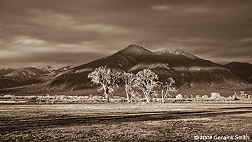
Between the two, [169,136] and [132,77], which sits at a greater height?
[132,77]

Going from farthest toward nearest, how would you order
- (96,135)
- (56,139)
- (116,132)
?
(116,132)
(96,135)
(56,139)

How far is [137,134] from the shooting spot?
23078 millimetres

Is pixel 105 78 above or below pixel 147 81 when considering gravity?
above

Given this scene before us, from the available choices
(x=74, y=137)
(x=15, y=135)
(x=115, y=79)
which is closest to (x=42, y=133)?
(x=15, y=135)

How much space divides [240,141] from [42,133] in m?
16.1

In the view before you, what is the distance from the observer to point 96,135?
22531 mm

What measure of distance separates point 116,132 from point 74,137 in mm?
4060

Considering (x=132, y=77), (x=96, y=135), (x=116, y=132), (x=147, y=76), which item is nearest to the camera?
(x=96, y=135)

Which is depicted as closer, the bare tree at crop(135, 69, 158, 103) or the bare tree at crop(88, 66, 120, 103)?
the bare tree at crop(135, 69, 158, 103)

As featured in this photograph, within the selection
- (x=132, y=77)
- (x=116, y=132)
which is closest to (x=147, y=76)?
(x=132, y=77)

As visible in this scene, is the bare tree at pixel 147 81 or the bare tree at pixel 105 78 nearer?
the bare tree at pixel 147 81

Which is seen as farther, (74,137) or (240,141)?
(74,137)

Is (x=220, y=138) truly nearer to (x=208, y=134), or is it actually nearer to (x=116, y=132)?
(x=208, y=134)

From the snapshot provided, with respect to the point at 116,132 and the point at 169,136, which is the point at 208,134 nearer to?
the point at 169,136
